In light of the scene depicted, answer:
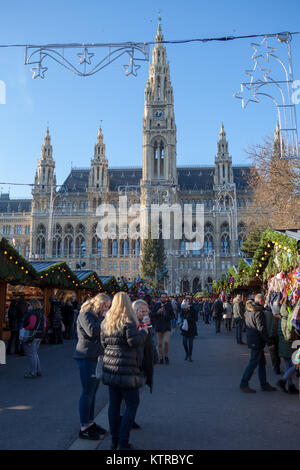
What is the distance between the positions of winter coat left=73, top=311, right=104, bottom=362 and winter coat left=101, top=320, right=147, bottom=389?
0.51m

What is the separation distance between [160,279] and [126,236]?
15583 mm

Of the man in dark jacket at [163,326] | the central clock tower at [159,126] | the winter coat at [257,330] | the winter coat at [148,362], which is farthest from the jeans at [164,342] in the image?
the central clock tower at [159,126]

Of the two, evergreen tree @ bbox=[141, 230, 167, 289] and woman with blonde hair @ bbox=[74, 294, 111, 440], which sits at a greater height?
evergreen tree @ bbox=[141, 230, 167, 289]

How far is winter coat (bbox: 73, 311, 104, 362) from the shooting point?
4.24 metres

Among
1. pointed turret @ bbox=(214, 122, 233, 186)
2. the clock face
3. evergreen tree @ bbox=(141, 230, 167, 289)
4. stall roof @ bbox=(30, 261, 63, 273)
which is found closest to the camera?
stall roof @ bbox=(30, 261, 63, 273)

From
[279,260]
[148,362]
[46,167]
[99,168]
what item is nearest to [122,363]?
[148,362]

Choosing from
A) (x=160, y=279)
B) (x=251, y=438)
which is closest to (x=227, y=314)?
(x=251, y=438)

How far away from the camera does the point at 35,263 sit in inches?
520

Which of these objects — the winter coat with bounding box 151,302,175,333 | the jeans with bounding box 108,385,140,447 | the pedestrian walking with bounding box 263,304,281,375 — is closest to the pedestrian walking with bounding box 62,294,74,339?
the winter coat with bounding box 151,302,175,333

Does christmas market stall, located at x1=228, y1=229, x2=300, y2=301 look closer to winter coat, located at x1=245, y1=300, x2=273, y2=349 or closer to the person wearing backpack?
the person wearing backpack

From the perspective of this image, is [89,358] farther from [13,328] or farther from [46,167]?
[46,167]

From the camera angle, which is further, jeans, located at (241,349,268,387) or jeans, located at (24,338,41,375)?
jeans, located at (24,338,41,375)

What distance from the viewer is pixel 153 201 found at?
60438 millimetres
